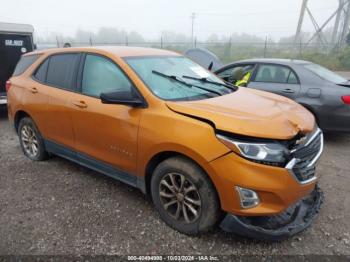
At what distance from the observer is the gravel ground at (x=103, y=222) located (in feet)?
9.34

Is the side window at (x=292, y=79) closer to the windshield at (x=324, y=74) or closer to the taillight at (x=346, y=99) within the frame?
the windshield at (x=324, y=74)

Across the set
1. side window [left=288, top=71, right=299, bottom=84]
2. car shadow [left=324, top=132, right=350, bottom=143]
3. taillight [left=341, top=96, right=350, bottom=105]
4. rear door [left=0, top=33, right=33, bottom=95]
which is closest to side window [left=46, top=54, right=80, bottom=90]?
side window [left=288, top=71, right=299, bottom=84]

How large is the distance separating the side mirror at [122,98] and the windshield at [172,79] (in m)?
0.19

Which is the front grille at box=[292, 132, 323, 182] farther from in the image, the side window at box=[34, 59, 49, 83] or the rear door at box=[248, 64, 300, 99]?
the side window at box=[34, 59, 49, 83]

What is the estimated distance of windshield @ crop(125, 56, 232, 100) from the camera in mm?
3227

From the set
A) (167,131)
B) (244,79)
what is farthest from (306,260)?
(244,79)

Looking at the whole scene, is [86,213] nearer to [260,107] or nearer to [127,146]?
[127,146]

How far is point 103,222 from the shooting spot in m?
3.22

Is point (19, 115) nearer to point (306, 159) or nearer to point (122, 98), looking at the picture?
point (122, 98)

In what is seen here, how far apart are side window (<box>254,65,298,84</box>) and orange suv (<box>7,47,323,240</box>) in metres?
2.34

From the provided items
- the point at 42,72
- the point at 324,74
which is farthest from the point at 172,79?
the point at 324,74

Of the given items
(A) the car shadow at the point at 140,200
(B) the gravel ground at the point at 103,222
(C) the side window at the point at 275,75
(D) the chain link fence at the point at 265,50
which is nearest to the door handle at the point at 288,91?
(C) the side window at the point at 275,75

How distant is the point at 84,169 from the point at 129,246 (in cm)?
193

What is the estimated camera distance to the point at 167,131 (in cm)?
285
